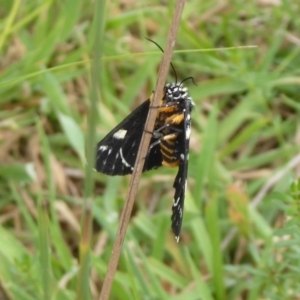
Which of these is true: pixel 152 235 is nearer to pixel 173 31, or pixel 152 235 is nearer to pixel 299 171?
pixel 299 171

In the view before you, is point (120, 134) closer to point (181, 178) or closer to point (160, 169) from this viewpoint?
point (181, 178)

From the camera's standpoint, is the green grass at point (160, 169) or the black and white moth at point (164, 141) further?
the green grass at point (160, 169)

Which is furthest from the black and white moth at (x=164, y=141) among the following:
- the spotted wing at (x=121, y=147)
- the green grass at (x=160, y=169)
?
the green grass at (x=160, y=169)

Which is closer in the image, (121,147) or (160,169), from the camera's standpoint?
(121,147)

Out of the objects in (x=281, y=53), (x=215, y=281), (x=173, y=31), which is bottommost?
(x=215, y=281)

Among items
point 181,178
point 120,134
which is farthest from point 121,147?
point 181,178

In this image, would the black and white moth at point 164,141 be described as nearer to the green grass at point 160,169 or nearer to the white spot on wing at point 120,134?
the white spot on wing at point 120,134

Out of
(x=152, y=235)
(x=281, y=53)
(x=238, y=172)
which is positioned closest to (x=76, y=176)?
(x=152, y=235)

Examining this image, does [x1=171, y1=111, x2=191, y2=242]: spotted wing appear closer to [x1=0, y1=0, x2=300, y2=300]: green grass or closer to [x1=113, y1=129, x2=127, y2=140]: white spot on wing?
[x1=113, y1=129, x2=127, y2=140]: white spot on wing
